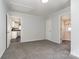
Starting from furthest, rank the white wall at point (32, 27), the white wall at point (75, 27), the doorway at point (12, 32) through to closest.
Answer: the white wall at point (32, 27) → the doorway at point (12, 32) → the white wall at point (75, 27)

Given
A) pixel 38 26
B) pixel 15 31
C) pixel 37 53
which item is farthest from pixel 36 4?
pixel 15 31

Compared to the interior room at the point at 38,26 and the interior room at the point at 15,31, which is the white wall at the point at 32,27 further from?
the interior room at the point at 15,31

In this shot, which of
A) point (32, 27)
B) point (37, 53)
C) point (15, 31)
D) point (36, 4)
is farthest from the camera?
point (15, 31)

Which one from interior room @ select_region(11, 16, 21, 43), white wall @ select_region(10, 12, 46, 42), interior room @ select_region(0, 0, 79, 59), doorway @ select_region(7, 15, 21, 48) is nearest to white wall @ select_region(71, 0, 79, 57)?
interior room @ select_region(0, 0, 79, 59)

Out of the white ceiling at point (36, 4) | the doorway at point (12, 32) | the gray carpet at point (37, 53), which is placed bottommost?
the gray carpet at point (37, 53)

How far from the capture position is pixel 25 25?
5.50 metres

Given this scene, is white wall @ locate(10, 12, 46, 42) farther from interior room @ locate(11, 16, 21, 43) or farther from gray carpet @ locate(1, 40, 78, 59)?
gray carpet @ locate(1, 40, 78, 59)

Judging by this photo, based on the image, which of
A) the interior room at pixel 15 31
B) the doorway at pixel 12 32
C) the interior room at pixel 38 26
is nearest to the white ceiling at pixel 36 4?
the interior room at pixel 38 26

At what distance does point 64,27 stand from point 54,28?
1694 millimetres

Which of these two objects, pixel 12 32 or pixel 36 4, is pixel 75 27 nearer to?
pixel 36 4

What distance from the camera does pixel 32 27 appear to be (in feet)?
19.3

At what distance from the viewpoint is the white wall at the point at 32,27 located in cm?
541

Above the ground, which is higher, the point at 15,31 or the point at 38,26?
the point at 38,26

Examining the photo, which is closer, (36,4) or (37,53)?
(37,53)
